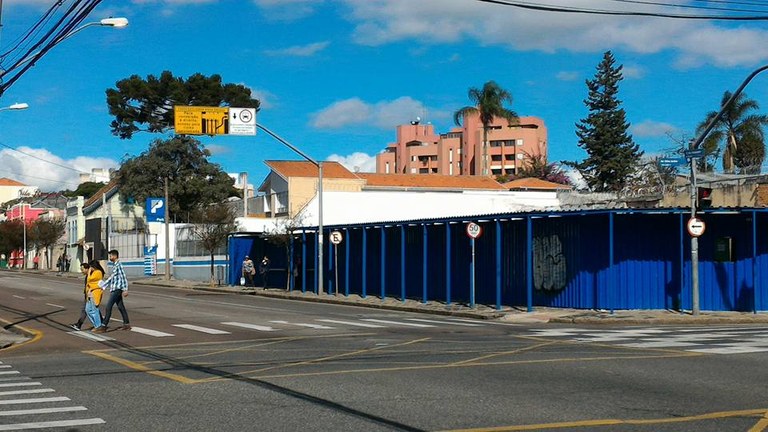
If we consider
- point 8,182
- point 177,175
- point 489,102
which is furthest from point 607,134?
point 8,182

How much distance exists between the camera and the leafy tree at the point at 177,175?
75.4 m

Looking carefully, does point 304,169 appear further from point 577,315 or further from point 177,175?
point 577,315

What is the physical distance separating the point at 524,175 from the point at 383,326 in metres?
93.1

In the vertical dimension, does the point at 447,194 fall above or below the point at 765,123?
below

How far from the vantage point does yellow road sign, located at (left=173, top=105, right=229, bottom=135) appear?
31.9m

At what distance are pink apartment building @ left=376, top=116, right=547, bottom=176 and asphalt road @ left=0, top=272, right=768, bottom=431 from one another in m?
106

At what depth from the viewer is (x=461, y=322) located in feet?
80.3

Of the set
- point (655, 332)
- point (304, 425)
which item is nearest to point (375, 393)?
point (304, 425)

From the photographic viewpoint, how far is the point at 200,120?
107ft

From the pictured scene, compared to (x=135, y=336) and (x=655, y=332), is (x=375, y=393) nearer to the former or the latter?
(x=135, y=336)

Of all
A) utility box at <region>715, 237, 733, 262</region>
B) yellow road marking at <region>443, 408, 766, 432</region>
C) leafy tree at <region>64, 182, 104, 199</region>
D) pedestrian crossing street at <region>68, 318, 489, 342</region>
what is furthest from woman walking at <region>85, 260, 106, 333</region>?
leafy tree at <region>64, 182, 104, 199</region>

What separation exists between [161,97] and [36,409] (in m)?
58.5

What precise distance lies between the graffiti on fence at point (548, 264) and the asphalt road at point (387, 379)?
7.12m

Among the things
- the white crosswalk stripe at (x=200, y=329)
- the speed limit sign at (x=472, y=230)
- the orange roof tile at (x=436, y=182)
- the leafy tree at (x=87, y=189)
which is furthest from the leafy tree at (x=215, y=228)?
the leafy tree at (x=87, y=189)
